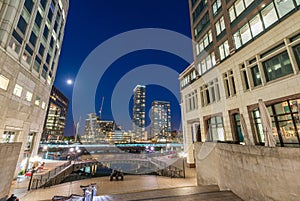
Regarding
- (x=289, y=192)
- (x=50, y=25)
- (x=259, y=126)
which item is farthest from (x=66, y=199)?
(x=50, y=25)

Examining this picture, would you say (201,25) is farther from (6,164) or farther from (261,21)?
(6,164)

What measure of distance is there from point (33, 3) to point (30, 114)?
16498 millimetres

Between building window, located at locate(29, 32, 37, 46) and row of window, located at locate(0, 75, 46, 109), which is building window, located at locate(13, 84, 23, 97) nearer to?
row of window, located at locate(0, 75, 46, 109)

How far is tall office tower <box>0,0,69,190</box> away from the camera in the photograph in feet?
54.3

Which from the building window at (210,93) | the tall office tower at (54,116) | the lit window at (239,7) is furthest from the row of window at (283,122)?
the tall office tower at (54,116)

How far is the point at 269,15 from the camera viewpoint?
1330 cm

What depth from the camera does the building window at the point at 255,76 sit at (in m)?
14.4

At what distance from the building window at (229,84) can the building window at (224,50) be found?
2.56m

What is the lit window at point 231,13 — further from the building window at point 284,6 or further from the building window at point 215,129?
the building window at point 215,129

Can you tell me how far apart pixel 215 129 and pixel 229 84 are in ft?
21.2

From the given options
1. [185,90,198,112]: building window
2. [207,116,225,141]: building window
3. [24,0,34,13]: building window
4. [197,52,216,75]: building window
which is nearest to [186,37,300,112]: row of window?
[207,116,225,141]: building window

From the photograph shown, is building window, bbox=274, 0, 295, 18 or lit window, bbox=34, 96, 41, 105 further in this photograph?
lit window, bbox=34, 96, 41, 105

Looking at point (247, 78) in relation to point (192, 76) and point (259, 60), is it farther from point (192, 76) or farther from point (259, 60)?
point (192, 76)

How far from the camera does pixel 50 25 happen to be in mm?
27125
